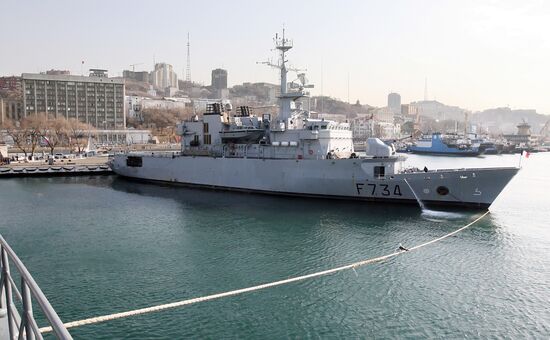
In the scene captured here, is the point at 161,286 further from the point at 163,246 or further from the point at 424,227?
the point at 424,227

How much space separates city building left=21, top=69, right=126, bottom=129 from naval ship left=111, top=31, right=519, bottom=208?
74.0 metres

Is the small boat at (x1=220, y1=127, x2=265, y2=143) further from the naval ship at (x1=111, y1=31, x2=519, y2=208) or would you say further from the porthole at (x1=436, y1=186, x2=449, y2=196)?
the porthole at (x1=436, y1=186, x2=449, y2=196)

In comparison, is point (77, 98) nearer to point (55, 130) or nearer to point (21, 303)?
point (55, 130)

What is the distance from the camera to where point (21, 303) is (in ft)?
13.6

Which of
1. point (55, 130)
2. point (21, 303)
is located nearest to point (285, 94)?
point (21, 303)

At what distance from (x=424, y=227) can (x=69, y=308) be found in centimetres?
1435

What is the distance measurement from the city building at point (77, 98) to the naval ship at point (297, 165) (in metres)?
74.0

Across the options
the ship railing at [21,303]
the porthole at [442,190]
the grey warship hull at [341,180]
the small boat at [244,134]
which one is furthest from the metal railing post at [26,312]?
the small boat at [244,134]

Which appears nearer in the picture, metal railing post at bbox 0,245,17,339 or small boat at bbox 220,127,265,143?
metal railing post at bbox 0,245,17,339

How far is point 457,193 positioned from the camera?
22.0 meters

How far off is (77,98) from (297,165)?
3496 inches

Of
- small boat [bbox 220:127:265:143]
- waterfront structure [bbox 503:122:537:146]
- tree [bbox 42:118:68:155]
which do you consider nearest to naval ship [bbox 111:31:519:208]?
small boat [bbox 220:127:265:143]

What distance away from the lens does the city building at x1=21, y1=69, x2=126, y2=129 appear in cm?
→ 9494

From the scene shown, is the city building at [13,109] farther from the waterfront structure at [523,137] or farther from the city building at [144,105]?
the waterfront structure at [523,137]
